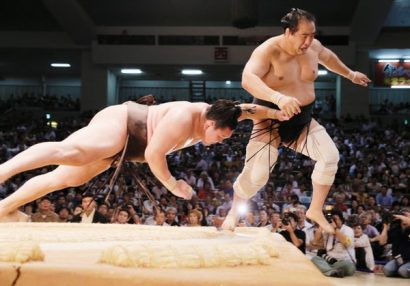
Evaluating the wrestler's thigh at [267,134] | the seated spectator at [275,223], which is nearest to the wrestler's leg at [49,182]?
the wrestler's thigh at [267,134]

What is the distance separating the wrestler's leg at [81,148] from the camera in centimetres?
200

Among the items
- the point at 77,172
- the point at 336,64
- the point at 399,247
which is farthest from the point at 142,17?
the point at 77,172

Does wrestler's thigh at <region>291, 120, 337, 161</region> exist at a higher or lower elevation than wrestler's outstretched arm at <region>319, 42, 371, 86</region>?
lower

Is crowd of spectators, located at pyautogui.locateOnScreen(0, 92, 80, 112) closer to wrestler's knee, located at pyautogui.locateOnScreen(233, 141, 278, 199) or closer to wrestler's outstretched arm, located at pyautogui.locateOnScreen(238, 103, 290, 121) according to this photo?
wrestler's knee, located at pyautogui.locateOnScreen(233, 141, 278, 199)

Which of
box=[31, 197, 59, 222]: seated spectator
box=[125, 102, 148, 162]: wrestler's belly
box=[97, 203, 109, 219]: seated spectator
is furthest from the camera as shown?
box=[97, 203, 109, 219]: seated spectator

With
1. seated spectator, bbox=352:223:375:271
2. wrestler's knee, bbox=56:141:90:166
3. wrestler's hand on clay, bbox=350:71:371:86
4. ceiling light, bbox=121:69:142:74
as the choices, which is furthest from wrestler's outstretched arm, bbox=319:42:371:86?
ceiling light, bbox=121:69:142:74

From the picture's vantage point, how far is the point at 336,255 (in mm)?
4793

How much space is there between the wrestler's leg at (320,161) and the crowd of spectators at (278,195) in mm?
362

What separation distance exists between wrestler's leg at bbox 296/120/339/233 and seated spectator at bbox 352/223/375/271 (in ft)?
8.50

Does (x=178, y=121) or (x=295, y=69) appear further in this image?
(x=295, y=69)

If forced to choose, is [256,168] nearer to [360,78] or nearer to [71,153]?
[360,78]

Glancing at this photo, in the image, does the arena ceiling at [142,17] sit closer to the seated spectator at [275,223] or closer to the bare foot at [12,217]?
the seated spectator at [275,223]

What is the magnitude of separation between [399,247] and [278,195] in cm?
203

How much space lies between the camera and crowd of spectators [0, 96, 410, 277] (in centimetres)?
443
